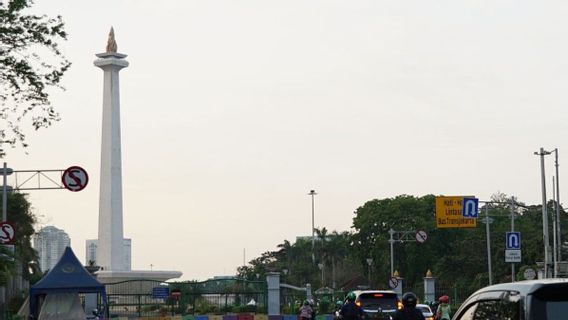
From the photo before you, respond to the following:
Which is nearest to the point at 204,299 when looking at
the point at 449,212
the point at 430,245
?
the point at 449,212

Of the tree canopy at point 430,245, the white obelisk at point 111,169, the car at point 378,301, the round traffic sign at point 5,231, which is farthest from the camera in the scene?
the tree canopy at point 430,245

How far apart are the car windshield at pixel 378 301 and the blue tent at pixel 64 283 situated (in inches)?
450

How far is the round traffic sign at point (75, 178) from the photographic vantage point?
35.7 meters

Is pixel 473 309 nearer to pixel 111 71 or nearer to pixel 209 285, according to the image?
pixel 209 285

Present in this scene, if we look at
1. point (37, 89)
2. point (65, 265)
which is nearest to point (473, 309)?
point (37, 89)

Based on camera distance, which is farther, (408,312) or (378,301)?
(378,301)

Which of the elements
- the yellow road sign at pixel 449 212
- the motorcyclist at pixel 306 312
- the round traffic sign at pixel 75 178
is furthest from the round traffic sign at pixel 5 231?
the yellow road sign at pixel 449 212

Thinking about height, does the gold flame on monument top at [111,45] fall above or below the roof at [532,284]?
above

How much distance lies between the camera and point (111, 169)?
89.4 metres

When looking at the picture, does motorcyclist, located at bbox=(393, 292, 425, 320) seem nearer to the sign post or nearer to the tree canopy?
the sign post

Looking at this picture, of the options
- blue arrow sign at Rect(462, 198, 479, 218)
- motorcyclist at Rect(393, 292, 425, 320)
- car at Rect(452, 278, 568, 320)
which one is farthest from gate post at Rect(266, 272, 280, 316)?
car at Rect(452, 278, 568, 320)

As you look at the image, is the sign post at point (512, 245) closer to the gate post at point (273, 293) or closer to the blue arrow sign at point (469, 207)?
the blue arrow sign at point (469, 207)

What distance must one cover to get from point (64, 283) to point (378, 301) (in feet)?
40.5

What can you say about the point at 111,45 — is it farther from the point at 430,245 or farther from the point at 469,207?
the point at 469,207
